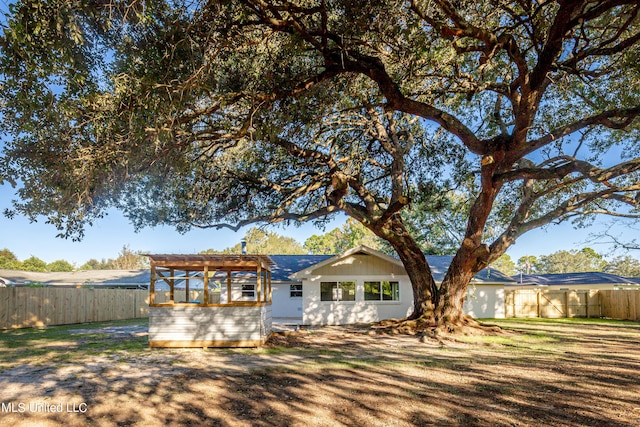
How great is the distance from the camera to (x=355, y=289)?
1967cm

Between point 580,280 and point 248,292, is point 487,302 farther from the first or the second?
point 248,292

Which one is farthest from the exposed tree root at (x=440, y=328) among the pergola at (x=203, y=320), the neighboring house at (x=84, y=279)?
the neighboring house at (x=84, y=279)

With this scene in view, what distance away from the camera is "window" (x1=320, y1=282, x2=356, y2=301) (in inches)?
771

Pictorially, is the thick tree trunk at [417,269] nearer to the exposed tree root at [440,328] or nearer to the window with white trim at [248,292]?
the exposed tree root at [440,328]

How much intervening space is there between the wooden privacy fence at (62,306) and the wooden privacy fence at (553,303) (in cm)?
2011

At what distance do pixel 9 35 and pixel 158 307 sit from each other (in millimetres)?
7969

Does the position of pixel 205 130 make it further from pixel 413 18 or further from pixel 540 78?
pixel 540 78

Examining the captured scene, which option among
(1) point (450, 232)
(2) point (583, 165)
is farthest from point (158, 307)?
(1) point (450, 232)

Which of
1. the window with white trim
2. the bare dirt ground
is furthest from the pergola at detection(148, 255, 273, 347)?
the window with white trim

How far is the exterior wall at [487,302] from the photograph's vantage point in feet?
74.1

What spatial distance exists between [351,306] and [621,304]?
14258 millimetres

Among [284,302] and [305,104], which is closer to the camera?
[305,104]

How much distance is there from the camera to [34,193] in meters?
9.12

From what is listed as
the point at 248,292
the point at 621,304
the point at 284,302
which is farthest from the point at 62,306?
the point at 621,304
